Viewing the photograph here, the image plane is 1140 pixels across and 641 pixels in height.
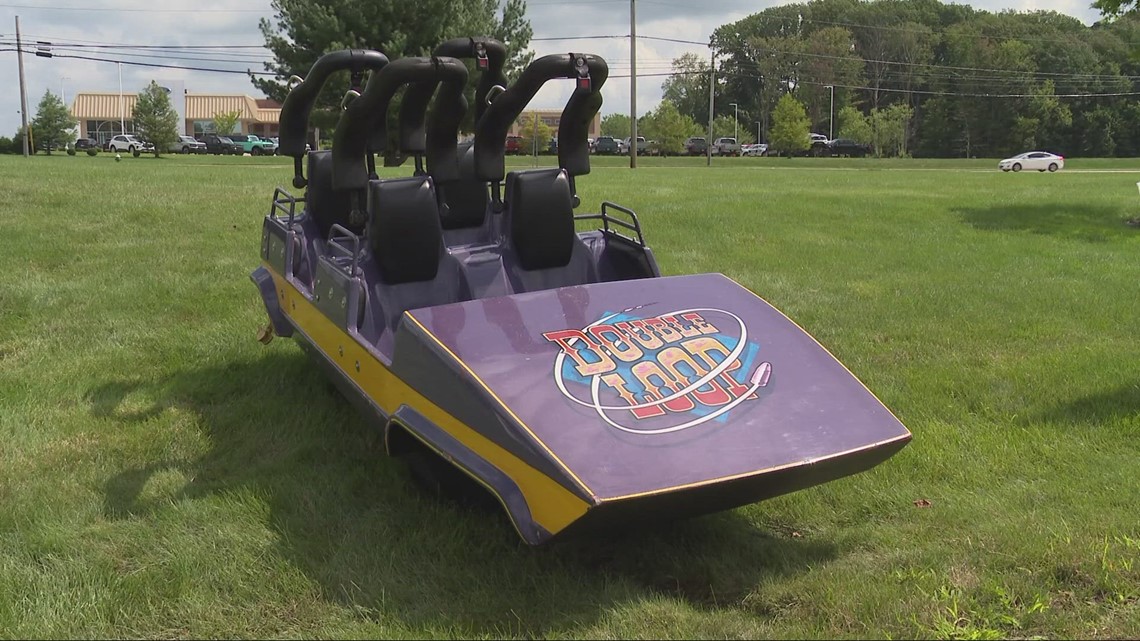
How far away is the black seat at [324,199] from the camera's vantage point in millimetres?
6320

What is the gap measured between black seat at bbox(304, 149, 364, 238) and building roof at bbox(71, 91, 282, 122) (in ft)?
262

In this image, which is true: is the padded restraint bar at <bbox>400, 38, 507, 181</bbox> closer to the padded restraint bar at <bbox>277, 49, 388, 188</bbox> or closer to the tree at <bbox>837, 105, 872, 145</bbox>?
the padded restraint bar at <bbox>277, 49, 388, 188</bbox>

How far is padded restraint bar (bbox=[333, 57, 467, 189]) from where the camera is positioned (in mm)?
4887

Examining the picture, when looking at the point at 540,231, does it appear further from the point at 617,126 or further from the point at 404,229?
the point at 617,126

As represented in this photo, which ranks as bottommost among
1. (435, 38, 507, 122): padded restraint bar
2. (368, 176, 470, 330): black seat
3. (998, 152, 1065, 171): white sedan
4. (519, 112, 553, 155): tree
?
(368, 176, 470, 330): black seat

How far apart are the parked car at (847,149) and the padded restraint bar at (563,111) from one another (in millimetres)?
62480

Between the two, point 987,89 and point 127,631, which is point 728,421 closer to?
point 127,631

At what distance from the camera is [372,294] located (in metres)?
5.15

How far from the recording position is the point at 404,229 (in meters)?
5.06

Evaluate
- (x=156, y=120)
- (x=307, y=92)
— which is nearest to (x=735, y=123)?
(x=156, y=120)

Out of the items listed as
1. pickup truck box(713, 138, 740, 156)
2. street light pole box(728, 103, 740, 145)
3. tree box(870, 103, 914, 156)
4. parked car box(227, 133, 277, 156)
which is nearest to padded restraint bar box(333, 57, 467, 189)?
parked car box(227, 133, 277, 156)

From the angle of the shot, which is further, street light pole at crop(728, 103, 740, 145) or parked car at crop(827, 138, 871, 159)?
street light pole at crop(728, 103, 740, 145)

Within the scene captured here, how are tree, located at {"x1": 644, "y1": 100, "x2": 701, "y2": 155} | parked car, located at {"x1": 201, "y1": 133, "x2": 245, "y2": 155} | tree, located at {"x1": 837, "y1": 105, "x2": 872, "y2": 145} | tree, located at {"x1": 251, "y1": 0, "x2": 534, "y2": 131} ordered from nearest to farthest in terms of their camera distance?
tree, located at {"x1": 251, "y1": 0, "x2": 534, "y2": 131} < parked car, located at {"x1": 201, "y1": 133, "x2": 245, "y2": 155} < tree, located at {"x1": 644, "y1": 100, "x2": 701, "y2": 155} < tree, located at {"x1": 837, "y1": 105, "x2": 872, "y2": 145}

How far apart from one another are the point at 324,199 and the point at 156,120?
4398 centimetres
